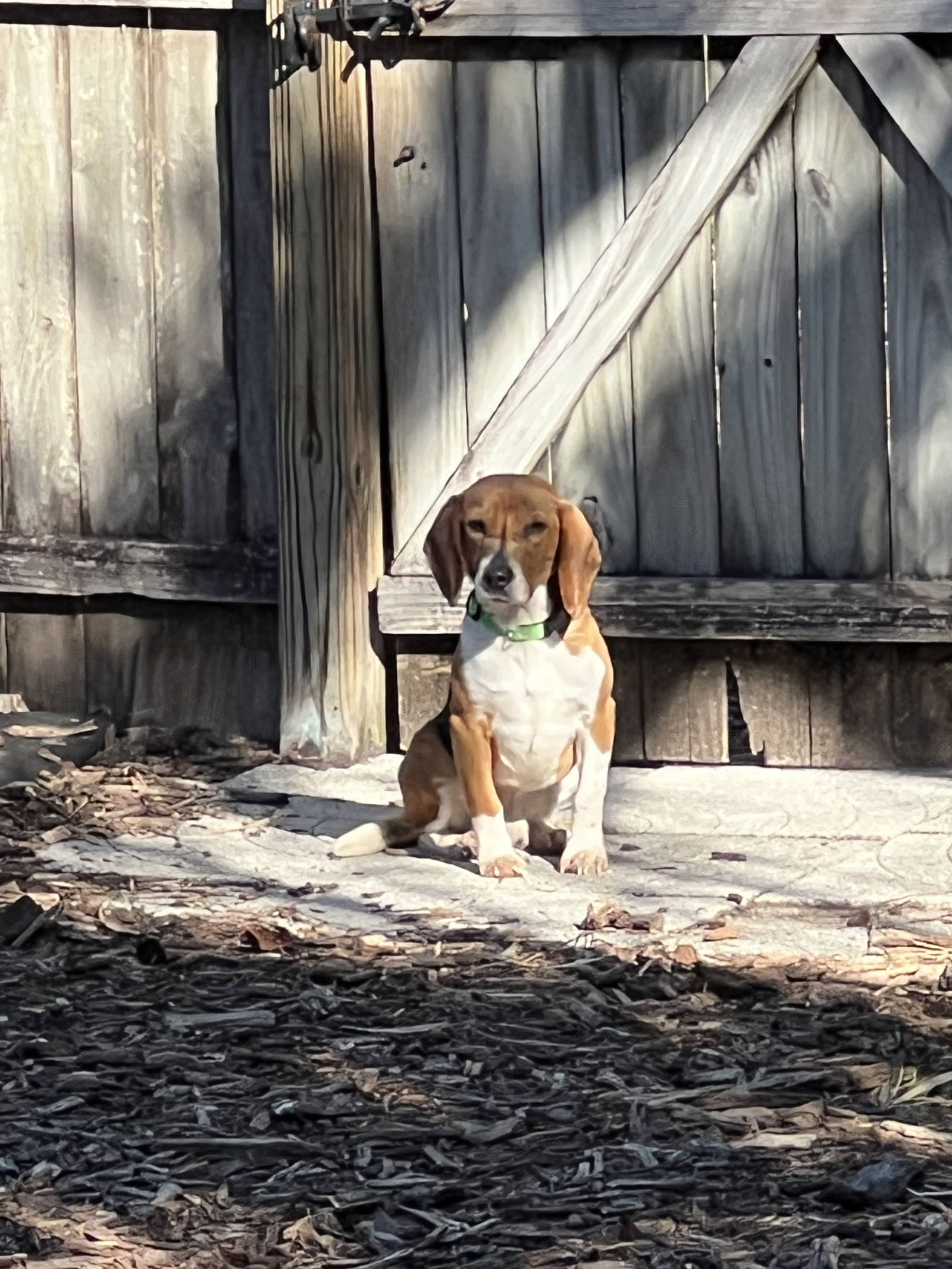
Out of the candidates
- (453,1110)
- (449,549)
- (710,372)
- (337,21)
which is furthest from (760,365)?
(453,1110)

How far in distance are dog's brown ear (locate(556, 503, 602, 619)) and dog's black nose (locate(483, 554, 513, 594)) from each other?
16 cm

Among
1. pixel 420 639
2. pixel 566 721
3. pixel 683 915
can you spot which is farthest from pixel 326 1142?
pixel 420 639

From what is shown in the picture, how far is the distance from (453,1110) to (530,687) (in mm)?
1690

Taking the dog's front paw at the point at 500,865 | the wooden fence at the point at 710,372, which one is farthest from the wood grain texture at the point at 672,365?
the dog's front paw at the point at 500,865

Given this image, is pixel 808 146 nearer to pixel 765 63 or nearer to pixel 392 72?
pixel 765 63

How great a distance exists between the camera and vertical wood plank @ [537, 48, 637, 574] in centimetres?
602

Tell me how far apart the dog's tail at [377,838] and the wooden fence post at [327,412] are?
915mm

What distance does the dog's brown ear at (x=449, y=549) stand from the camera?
514cm

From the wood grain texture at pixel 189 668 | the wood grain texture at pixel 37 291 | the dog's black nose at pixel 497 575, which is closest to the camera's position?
the dog's black nose at pixel 497 575

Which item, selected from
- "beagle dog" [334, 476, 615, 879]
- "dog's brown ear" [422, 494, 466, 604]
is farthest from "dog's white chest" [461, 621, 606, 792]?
"dog's brown ear" [422, 494, 466, 604]

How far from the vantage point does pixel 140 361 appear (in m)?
6.54

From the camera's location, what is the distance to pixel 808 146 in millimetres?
5898

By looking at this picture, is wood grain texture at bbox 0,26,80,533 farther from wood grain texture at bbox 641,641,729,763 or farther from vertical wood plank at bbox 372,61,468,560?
wood grain texture at bbox 641,641,729,763

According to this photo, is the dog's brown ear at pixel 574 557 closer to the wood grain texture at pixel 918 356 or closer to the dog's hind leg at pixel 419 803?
the dog's hind leg at pixel 419 803
